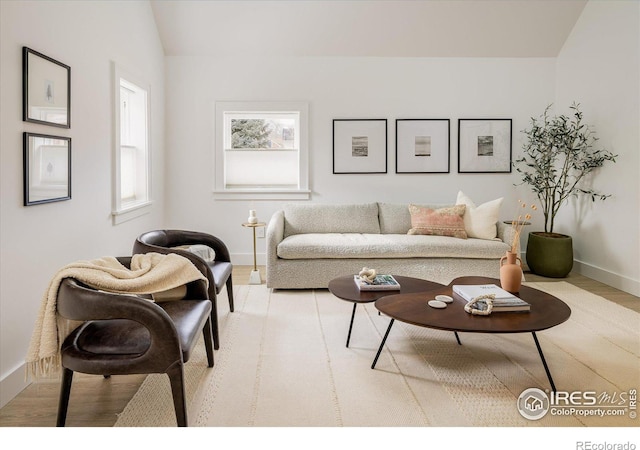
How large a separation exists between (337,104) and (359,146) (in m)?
0.53

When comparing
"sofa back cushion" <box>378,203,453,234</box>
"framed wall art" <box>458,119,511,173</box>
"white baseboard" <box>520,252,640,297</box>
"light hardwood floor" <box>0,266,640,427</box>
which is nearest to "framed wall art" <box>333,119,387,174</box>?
"sofa back cushion" <box>378,203,453,234</box>

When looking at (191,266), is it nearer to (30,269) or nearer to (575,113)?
(30,269)

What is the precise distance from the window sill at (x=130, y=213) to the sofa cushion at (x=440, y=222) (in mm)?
2580

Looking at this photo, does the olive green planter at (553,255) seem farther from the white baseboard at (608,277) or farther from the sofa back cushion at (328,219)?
the sofa back cushion at (328,219)

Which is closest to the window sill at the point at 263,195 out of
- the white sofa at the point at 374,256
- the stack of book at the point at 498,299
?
the white sofa at the point at 374,256

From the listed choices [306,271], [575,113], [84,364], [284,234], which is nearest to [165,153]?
[284,234]

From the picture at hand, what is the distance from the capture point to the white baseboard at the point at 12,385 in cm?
237

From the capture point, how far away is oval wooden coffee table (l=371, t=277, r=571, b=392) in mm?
2412

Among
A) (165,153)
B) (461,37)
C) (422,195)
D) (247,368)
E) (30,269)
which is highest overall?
(461,37)

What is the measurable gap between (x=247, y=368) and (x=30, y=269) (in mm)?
1263

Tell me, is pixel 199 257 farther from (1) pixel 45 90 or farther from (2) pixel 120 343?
(1) pixel 45 90

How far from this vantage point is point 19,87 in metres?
2.55

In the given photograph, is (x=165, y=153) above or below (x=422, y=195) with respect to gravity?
above
